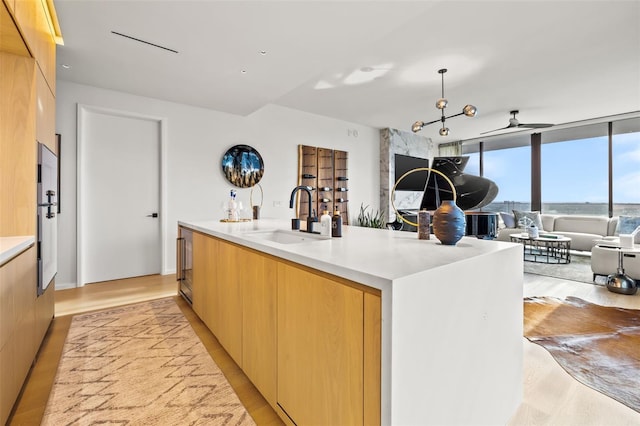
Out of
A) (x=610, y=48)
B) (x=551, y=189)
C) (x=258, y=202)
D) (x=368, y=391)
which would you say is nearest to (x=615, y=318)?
(x=610, y=48)

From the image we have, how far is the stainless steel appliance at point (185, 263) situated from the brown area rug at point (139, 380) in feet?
1.16

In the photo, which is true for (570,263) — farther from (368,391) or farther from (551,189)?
(368,391)

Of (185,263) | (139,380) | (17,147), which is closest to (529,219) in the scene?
(185,263)

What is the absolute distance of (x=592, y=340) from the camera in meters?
2.26

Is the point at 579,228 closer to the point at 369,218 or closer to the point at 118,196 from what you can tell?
the point at 369,218

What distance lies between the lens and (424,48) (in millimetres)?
3176

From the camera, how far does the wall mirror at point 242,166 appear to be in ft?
15.4

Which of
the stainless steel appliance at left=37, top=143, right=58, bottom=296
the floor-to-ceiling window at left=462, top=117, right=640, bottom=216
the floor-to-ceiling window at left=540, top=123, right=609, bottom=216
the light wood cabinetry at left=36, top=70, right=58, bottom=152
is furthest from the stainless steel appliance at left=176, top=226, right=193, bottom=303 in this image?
the floor-to-ceiling window at left=540, top=123, right=609, bottom=216

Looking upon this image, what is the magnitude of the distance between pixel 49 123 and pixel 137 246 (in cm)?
218

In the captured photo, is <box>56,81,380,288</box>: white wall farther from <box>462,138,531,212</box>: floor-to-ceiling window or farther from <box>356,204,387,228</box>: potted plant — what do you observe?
<box>462,138,531,212</box>: floor-to-ceiling window

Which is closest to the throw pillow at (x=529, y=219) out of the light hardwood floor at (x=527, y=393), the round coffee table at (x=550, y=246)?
the round coffee table at (x=550, y=246)

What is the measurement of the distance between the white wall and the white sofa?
3.99 meters

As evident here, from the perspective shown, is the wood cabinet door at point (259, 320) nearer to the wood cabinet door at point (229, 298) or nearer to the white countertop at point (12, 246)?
the wood cabinet door at point (229, 298)

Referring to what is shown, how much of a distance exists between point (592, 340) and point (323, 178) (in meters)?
4.40
